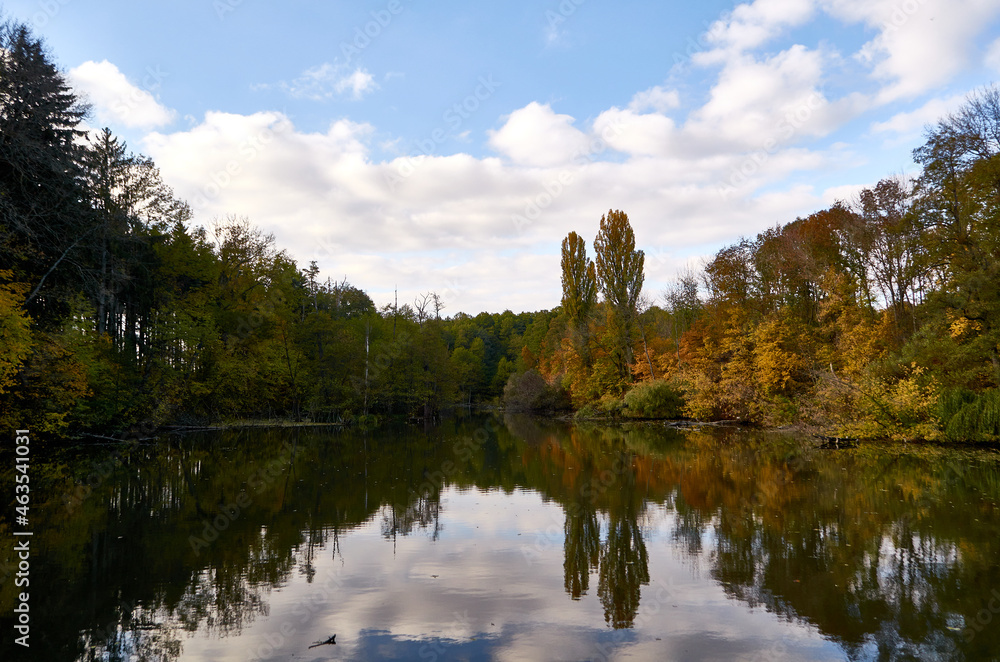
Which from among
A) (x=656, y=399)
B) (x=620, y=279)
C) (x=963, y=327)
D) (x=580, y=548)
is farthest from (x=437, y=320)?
(x=580, y=548)

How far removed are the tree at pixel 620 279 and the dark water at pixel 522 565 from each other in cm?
2515

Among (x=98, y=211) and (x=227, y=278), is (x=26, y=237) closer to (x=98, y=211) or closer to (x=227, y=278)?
(x=98, y=211)

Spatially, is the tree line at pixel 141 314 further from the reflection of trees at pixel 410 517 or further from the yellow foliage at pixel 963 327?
the yellow foliage at pixel 963 327

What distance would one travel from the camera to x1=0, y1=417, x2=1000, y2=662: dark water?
4.98m

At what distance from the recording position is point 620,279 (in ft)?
132

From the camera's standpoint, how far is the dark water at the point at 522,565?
4.98m

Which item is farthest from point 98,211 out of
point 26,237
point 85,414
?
point 85,414

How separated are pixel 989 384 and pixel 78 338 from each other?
98.1 feet

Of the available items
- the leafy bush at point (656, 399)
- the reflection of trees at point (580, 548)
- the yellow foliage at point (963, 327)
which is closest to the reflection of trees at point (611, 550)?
the reflection of trees at point (580, 548)

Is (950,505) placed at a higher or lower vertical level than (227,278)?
lower

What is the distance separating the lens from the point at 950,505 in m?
9.69

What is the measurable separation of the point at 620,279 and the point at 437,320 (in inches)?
688

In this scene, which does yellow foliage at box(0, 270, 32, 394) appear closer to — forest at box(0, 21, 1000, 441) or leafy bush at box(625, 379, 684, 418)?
forest at box(0, 21, 1000, 441)

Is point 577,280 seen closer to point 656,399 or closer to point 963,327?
point 656,399
